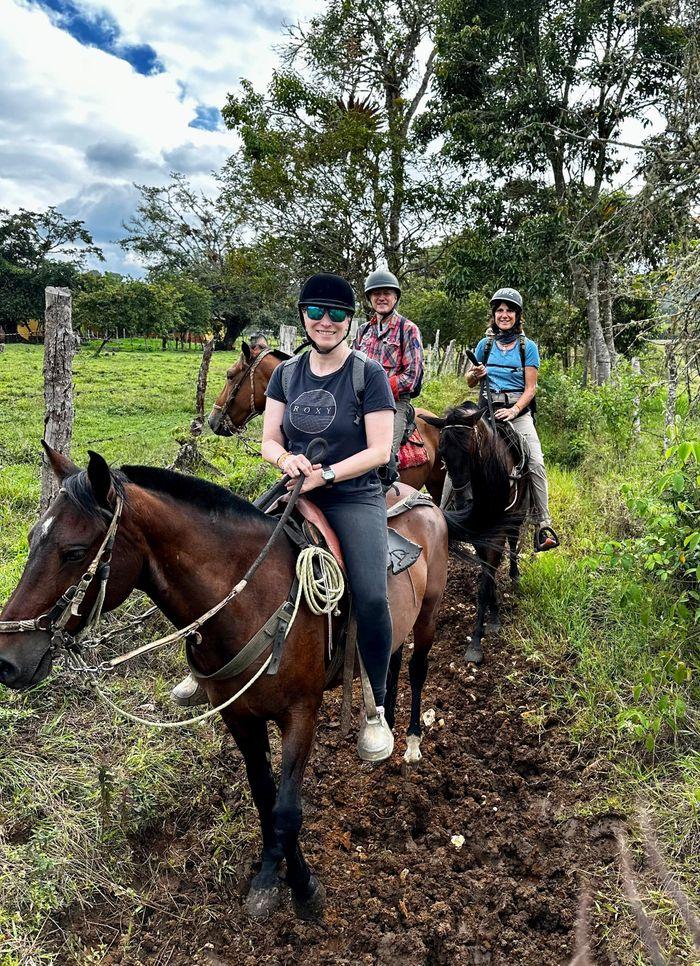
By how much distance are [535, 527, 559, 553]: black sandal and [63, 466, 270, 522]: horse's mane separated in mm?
3898

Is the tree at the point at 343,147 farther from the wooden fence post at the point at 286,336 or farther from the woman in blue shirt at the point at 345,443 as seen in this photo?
the woman in blue shirt at the point at 345,443

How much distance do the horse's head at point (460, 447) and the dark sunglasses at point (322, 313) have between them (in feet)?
8.46

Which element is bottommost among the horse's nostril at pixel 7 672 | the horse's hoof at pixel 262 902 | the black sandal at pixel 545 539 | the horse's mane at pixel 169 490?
the horse's hoof at pixel 262 902

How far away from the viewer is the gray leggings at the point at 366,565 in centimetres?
280

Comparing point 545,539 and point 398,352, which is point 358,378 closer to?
point 398,352

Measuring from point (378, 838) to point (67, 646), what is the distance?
232 cm

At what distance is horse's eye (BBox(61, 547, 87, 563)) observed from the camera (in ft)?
6.70

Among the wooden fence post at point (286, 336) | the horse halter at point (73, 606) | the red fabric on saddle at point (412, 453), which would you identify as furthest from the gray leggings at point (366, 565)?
the wooden fence post at point (286, 336)

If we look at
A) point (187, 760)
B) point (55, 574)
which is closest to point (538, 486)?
point (187, 760)

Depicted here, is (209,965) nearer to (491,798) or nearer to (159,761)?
(159,761)

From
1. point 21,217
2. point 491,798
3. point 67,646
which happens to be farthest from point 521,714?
point 21,217

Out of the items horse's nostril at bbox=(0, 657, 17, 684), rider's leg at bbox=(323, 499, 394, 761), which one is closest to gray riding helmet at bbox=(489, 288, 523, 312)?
rider's leg at bbox=(323, 499, 394, 761)

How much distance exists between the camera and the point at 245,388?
6.22 m

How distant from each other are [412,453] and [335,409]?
11.0 feet
